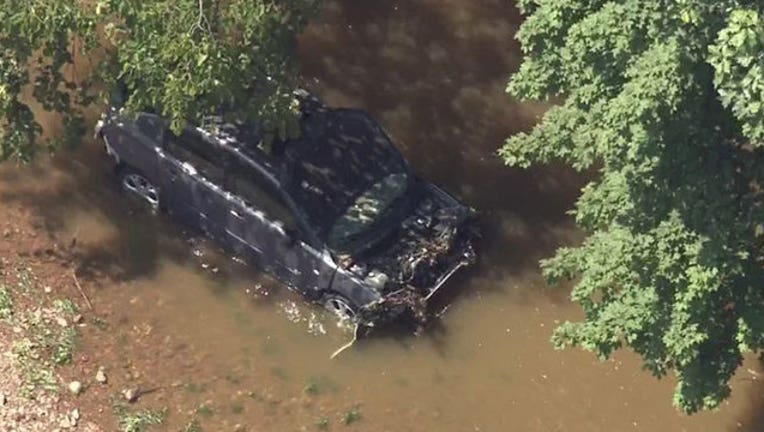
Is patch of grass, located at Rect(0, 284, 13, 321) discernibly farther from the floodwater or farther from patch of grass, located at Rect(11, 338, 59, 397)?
the floodwater

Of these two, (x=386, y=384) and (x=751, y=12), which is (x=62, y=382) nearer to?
(x=386, y=384)

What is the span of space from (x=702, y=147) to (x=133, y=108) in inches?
209

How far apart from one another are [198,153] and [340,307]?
7.81 feet

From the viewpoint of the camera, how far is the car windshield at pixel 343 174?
1167 cm

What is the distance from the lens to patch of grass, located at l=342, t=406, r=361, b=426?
11383 millimetres

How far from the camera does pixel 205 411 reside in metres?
11.2

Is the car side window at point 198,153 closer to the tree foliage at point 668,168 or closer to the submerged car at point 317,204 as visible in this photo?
the submerged car at point 317,204

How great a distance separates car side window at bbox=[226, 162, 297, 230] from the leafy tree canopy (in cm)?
99

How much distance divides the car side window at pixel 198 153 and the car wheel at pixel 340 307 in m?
1.80

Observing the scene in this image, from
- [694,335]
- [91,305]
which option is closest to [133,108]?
[91,305]

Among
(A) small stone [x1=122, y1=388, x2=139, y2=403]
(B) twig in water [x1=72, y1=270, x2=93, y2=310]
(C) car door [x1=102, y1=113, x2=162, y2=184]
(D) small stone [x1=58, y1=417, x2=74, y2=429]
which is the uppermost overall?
(C) car door [x1=102, y1=113, x2=162, y2=184]

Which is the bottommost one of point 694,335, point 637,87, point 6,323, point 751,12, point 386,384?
point 6,323

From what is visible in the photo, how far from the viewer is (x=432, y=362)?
11984 mm

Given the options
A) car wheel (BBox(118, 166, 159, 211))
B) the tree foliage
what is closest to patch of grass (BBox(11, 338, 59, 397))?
car wheel (BBox(118, 166, 159, 211))
